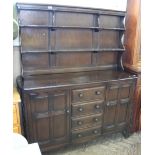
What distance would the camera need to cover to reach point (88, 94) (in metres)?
1.85

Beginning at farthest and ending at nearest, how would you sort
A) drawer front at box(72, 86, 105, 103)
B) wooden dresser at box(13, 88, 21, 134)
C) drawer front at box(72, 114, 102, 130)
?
1. drawer front at box(72, 114, 102, 130)
2. drawer front at box(72, 86, 105, 103)
3. wooden dresser at box(13, 88, 21, 134)

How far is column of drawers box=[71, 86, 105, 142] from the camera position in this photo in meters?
1.83

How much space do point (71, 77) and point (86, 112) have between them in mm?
431

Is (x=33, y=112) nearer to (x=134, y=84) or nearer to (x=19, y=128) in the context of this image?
(x=19, y=128)

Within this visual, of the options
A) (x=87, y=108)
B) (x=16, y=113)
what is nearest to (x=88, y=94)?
(x=87, y=108)

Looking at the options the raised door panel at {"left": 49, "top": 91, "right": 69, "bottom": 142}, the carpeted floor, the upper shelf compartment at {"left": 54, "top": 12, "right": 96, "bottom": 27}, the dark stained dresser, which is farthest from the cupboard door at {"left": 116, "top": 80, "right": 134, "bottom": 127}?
the upper shelf compartment at {"left": 54, "top": 12, "right": 96, "bottom": 27}

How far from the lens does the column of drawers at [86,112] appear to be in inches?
71.9

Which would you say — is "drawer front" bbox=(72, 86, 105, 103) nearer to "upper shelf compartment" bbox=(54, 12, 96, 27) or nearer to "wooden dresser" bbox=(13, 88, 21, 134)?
"wooden dresser" bbox=(13, 88, 21, 134)


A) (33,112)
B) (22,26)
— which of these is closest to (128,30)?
(22,26)

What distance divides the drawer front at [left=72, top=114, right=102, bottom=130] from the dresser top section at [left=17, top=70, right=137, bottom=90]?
0.42 m

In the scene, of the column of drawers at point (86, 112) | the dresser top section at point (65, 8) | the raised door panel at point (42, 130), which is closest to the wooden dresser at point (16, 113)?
the raised door panel at point (42, 130)

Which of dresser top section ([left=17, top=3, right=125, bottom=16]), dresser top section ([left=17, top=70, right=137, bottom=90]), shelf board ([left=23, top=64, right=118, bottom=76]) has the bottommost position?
dresser top section ([left=17, top=70, right=137, bottom=90])

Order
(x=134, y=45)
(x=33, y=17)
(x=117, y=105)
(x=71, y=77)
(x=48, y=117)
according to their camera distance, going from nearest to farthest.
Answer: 1. (x=48, y=117)
2. (x=33, y=17)
3. (x=71, y=77)
4. (x=117, y=105)
5. (x=134, y=45)

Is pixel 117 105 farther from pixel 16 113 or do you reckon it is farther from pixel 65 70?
pixel 16 113
